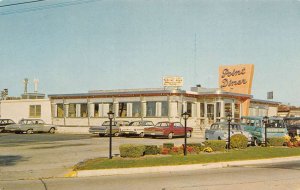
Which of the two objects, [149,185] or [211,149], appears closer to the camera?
[149,185]

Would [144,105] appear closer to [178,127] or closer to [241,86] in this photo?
[178,127]

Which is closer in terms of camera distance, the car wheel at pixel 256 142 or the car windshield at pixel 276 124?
the car wheel at pixel 256 142

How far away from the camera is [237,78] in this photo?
1951 inches

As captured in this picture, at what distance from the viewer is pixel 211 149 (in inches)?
853

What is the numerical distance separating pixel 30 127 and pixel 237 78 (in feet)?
82.3

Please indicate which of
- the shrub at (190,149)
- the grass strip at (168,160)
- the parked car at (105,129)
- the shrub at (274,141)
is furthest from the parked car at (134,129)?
the grass strip at (168,160)

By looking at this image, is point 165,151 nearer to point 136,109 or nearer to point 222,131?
point 222,131

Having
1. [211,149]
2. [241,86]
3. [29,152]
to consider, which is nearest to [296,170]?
[211,149]

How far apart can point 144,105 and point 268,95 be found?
24568 millimetres

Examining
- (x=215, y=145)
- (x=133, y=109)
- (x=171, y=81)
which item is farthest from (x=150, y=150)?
(x=171, y=81)

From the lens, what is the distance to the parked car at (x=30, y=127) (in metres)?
42.1

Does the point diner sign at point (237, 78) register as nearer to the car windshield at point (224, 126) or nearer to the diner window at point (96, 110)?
the diner window at point (96, 110)

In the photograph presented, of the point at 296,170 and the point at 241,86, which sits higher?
the point at 241,86

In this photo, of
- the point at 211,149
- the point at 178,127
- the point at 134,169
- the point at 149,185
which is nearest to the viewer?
the point at 149,185
